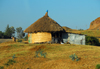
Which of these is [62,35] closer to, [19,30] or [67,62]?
[67,62]

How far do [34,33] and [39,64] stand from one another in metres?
15.1

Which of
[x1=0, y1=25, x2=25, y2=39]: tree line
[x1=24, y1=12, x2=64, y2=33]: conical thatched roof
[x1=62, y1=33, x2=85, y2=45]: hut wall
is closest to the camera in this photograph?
[x1=24, y1=12, x2=64, y2=33]: conical thatched roof

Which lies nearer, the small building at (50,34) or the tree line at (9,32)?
the small building at (50,34)

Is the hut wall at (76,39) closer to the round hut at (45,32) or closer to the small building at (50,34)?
the small building at (50,34)

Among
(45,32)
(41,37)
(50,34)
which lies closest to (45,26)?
(45,32)

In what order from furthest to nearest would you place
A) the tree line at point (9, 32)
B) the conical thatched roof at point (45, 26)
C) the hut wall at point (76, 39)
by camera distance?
1. the tree line at point (9, 32)
2. the hut wall at point (76, 39)
3. the conical thatched roof at point (45, 26)

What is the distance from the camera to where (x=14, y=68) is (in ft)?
27.5

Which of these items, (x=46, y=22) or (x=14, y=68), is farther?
(x=46, y=22)

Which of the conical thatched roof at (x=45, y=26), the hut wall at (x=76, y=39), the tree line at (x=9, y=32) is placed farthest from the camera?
the tree line at (x=9, y=32)

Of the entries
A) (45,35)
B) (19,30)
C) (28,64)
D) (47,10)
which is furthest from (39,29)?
(19,30)

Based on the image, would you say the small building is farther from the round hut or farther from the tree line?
the tree line

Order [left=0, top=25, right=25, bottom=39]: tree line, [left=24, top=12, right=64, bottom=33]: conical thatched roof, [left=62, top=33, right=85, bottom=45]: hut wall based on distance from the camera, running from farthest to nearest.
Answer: [left=0, top=25, right=25, bottom=39]: tree line, [left=62, top=33, right=85, bottom=45]: hut wall, [left=24, top=12, right=64, bottom=33]: conical thatched roof

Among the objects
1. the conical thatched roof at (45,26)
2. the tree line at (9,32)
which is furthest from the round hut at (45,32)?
the tree line at (9,32)

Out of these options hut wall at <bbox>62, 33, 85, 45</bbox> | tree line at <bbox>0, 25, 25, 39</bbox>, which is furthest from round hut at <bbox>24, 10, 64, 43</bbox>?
tree line at <bbox>0, 25, 25, 39</bbox>
